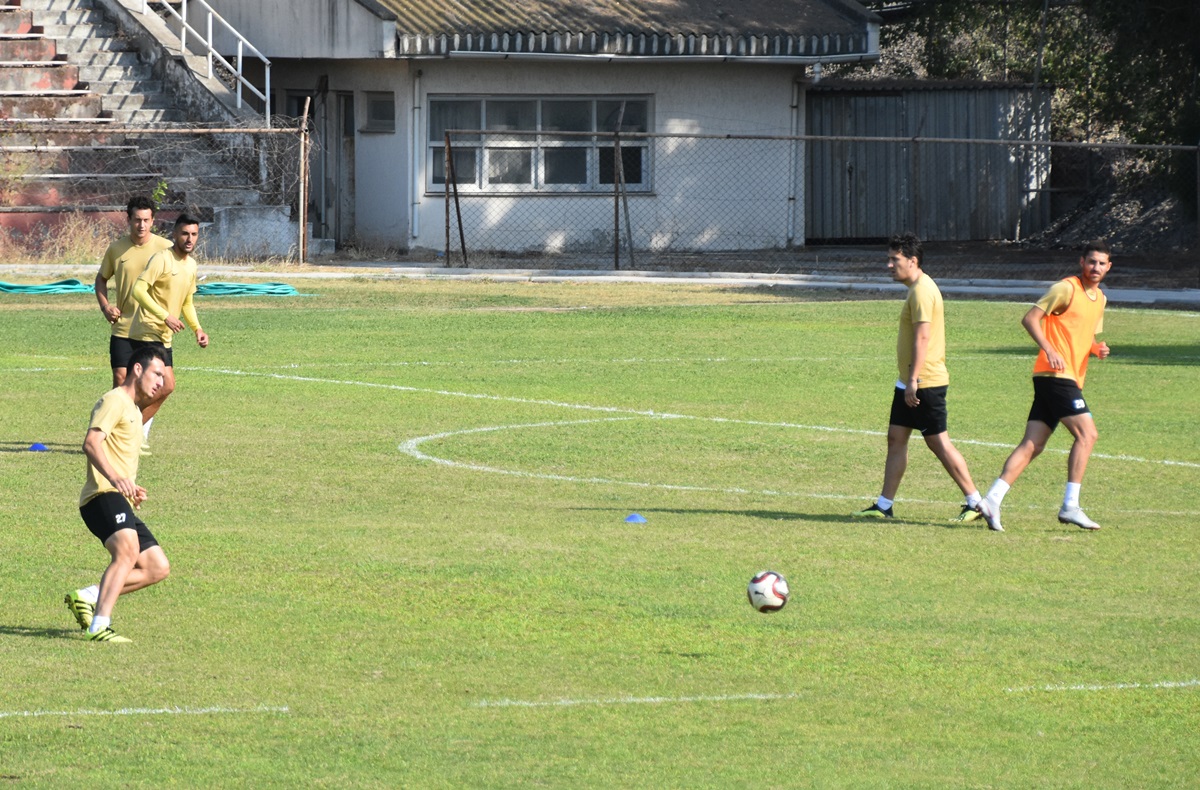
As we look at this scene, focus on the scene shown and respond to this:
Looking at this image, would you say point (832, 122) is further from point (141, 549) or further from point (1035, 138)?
point (141, 549)

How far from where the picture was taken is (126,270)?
47.9 ft

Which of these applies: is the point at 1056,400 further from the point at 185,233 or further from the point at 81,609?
the point at 185,233

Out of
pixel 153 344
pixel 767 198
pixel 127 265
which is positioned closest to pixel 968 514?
pixel 153 344

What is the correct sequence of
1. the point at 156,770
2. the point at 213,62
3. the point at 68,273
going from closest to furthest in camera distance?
the point at 156,770 < the point at 68,273 < the point at 213,62

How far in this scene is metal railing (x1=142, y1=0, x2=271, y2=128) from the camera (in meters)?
34.1

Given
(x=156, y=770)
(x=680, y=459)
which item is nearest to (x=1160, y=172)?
(x=680, y=459)

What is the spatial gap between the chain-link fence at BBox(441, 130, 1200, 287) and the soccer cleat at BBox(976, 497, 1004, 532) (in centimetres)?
2098

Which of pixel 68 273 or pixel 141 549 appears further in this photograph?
pixel 68 273

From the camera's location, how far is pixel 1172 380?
19.2 meters

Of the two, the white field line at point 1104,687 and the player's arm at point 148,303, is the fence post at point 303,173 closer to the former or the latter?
the player's arm at point 148,303

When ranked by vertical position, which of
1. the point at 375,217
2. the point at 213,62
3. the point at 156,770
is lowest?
the point at 156,770

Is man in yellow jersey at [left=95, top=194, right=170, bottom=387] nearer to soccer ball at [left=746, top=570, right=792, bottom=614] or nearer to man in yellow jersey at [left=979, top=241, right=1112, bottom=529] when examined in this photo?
man in yellow jersey at [left=979, top=241, right=1112, bottom=529]

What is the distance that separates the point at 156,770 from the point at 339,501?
18.7ft

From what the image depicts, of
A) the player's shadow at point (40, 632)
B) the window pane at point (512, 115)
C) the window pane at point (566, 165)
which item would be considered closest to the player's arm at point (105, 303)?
the player's shadow at point (40, 632)
